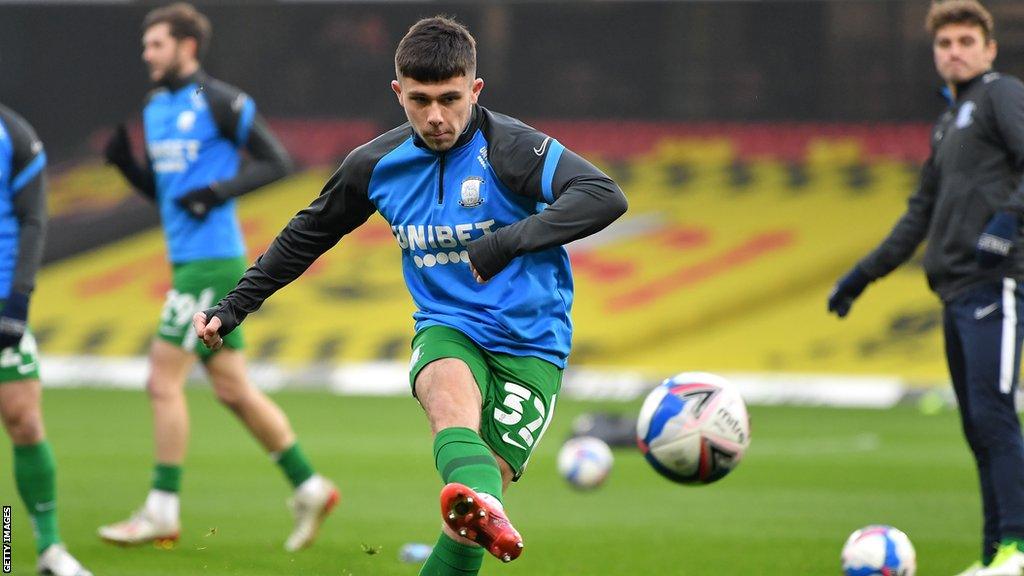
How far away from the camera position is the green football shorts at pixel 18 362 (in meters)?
6.75

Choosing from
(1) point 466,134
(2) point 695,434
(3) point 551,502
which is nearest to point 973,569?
(2) point 695,434

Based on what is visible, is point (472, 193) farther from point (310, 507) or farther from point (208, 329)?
point (310, 507)

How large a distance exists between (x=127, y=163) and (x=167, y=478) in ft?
6.09

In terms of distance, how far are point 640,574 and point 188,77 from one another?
3791 mm

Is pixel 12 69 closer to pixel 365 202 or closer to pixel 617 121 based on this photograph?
pixel 617 121

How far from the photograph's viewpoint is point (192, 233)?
8.31m

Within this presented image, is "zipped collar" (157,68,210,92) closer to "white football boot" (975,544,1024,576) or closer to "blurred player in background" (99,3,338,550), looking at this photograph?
"blurred player in background" (99,3,338,550)

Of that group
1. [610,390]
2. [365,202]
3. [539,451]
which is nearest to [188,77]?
[365,202]

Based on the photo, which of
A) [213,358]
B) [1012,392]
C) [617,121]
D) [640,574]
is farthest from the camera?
[617,121]

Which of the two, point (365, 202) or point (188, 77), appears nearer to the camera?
point (365, 202)

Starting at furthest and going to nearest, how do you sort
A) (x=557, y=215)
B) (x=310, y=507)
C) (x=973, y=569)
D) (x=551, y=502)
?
1. (x=551, y=502)
2. (x=310, y=507)
3. (x=973, y=569)
4. (x=557, y=215)

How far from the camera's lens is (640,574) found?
7.21 m

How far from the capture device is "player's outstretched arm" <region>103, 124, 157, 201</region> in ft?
27.9

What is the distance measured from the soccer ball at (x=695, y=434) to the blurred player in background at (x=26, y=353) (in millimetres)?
2675
